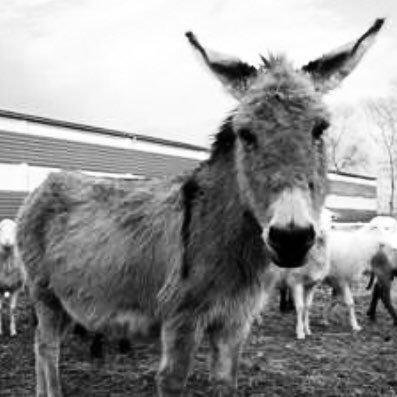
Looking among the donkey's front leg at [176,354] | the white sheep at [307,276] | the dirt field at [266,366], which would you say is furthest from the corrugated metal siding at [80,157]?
the donkey's front leg at [176,354]

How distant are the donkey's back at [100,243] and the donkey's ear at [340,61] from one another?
139 cm

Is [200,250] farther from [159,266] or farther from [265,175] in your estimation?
[265,175]

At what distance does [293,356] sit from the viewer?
8023mm

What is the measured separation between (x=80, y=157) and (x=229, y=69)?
18957 millimetres

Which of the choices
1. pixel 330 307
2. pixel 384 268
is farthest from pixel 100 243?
pixel 330 307

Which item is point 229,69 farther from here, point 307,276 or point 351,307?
point 351,307

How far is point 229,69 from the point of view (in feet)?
12.0

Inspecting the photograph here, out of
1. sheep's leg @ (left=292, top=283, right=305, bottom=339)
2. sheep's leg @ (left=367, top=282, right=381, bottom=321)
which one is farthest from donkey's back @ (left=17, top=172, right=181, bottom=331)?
sheep's leg @ (left=367, top=282, right=381, bottom=321)

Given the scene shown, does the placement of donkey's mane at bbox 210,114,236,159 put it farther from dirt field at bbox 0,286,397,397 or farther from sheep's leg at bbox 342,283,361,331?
sheep's leg at bbox 342,283,361,331

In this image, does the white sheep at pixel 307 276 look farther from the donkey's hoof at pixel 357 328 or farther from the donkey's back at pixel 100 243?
the donkey's back at pixel 100 243

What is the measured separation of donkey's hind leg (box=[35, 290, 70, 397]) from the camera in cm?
558

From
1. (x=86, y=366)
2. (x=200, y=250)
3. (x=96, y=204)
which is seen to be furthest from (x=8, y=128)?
(x=200, y=250)

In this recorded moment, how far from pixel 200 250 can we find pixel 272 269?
22.0 inches

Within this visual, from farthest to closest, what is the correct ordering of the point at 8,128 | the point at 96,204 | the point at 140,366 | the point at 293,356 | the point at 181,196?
1. the point at 8,128
2. the point at 293,356
3. the point at 140,366
4. the point at 96,204
5. the point at 181,196
